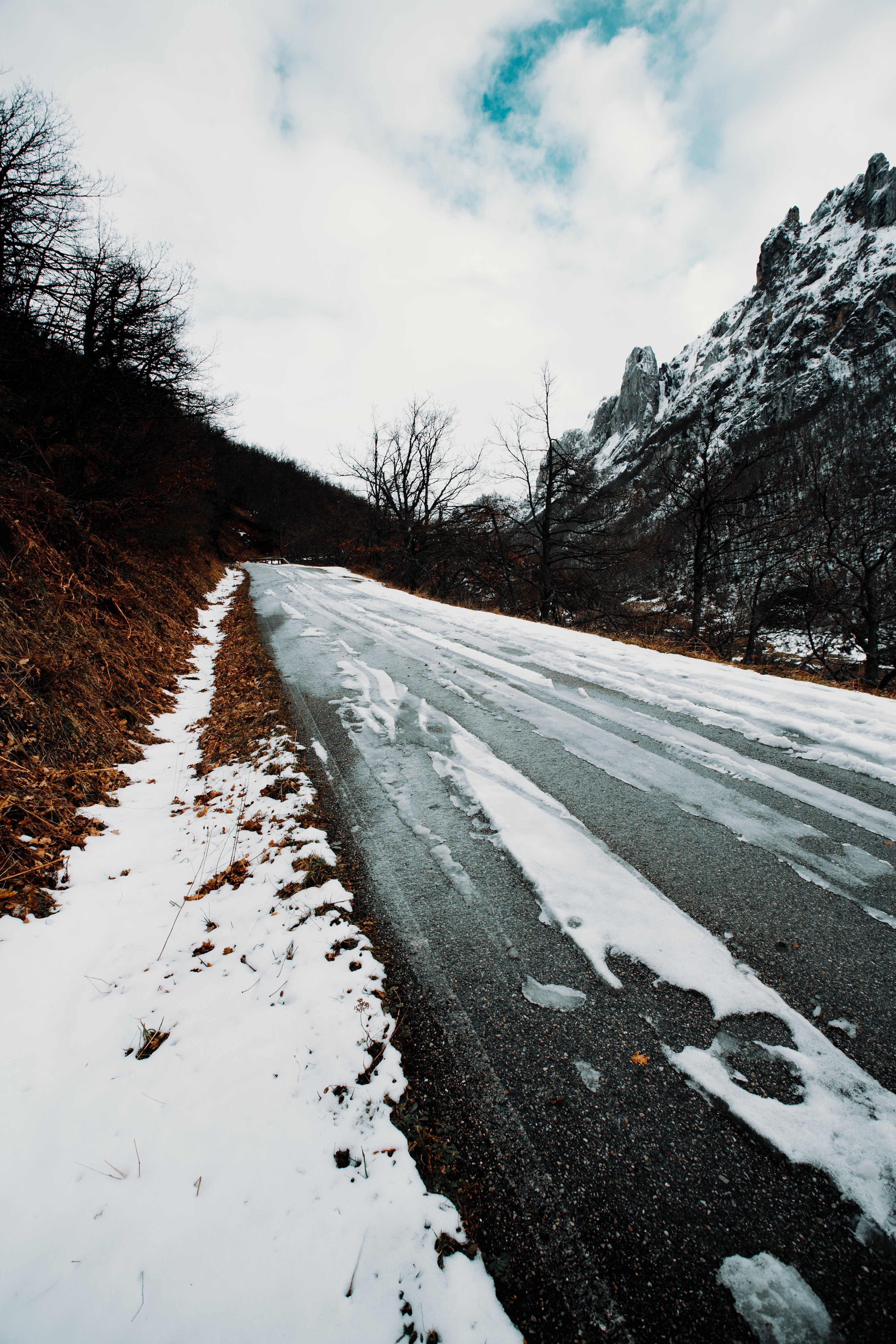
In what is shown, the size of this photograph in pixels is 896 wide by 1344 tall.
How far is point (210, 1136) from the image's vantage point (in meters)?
1.63

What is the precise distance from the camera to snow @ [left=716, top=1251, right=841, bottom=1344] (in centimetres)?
117

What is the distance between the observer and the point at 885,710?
4.48 metres

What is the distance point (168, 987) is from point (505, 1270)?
1753 millimetres

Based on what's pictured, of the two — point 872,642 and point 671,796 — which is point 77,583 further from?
point 872,642

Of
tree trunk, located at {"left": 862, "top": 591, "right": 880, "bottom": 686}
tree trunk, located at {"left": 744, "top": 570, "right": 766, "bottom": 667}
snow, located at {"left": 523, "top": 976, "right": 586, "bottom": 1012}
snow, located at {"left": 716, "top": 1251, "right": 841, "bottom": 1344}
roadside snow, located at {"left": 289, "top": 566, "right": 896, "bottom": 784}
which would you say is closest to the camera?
snow, located at {"left": 716, "top": 1251, "right": 841, "bottom": 1344}

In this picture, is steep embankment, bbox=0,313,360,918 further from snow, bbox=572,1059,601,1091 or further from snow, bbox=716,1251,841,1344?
snow, bbox=716,1251,841,1344

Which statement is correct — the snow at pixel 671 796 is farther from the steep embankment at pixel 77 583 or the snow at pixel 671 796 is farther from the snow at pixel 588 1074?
the steep embankment at pixel 77 583

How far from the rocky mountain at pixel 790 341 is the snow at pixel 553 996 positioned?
205 ft

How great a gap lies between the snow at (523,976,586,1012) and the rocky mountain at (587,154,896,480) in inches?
2464

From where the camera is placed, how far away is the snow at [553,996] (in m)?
2.02

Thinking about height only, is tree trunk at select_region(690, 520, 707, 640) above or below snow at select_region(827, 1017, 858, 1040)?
above

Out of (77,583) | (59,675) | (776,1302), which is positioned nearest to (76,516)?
→ (77,583)

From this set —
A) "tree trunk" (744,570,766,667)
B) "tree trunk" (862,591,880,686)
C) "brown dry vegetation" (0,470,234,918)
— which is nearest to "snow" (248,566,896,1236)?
"brown dry vegetation" (0,470,234,918)

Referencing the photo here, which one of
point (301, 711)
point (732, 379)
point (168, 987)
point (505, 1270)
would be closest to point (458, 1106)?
point (505, 1270)
